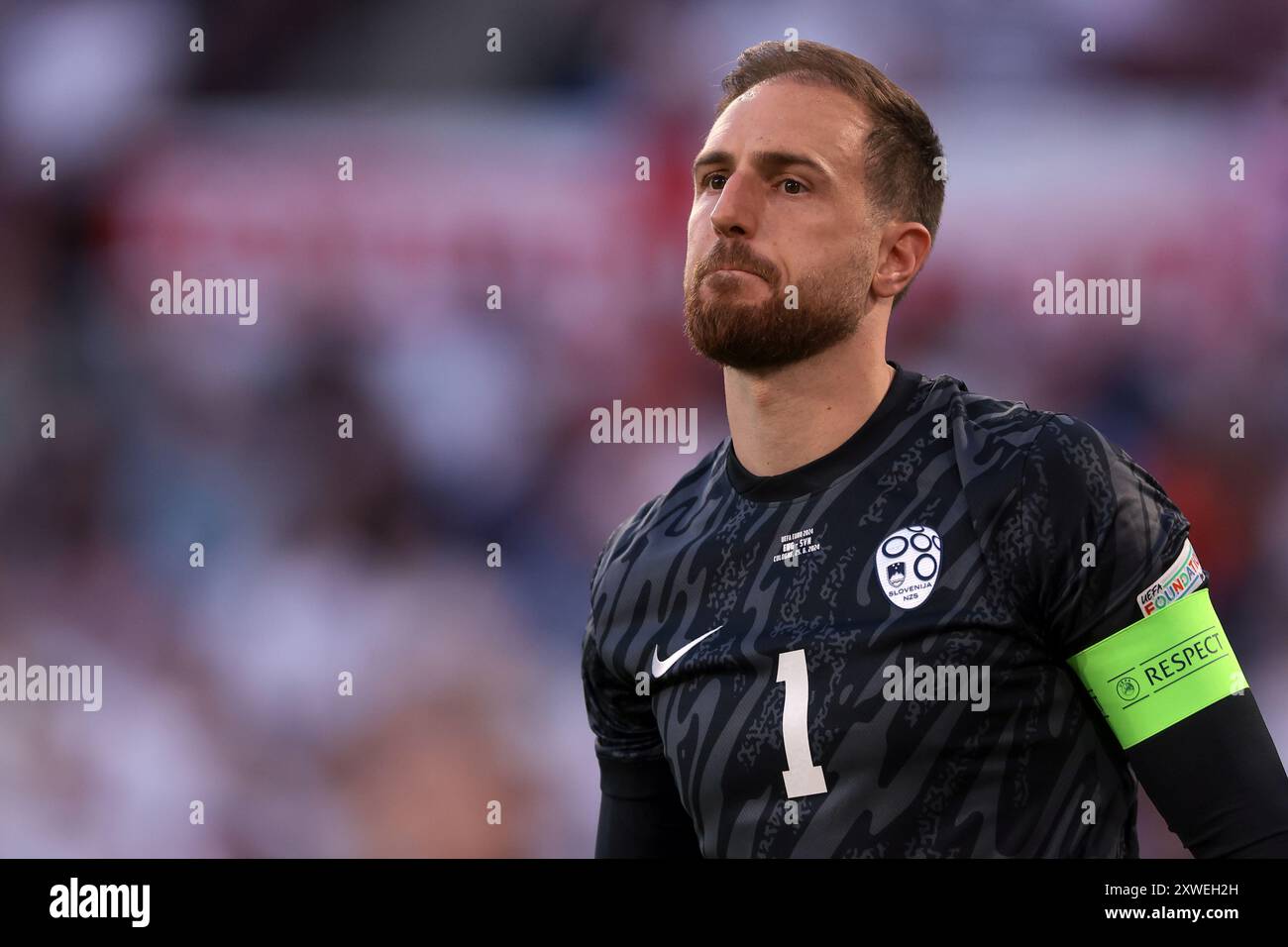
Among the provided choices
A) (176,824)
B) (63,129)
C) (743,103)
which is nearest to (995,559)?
(743,103)

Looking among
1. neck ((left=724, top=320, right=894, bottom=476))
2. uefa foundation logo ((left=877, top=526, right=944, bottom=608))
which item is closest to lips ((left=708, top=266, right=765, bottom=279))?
neck ((left=724, top=320, right=894, bottom=476))

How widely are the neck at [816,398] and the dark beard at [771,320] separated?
24 mm

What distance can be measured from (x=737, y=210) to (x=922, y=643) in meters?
0.63

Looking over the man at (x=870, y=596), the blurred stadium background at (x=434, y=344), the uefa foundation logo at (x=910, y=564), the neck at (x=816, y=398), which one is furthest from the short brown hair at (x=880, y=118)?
the blurred stadium background at (x=434, y=344)

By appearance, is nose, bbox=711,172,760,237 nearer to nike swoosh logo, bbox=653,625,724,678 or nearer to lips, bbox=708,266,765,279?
lips, bbox=708,266,765,279

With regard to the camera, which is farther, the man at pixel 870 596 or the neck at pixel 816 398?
the neck at pixel 816 398

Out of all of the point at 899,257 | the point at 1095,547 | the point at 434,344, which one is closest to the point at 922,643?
the point at 1095,547

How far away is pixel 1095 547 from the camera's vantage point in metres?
1.55

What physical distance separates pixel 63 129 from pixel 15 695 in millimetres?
1869

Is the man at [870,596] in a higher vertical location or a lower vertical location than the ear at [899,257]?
lower

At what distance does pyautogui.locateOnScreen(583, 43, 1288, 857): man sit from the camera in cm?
155

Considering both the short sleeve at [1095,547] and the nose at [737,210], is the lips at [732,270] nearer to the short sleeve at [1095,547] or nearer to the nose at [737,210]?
the nose at [737,210]

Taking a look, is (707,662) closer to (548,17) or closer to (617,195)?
(617,195)

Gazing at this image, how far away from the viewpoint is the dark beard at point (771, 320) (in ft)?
5.77
